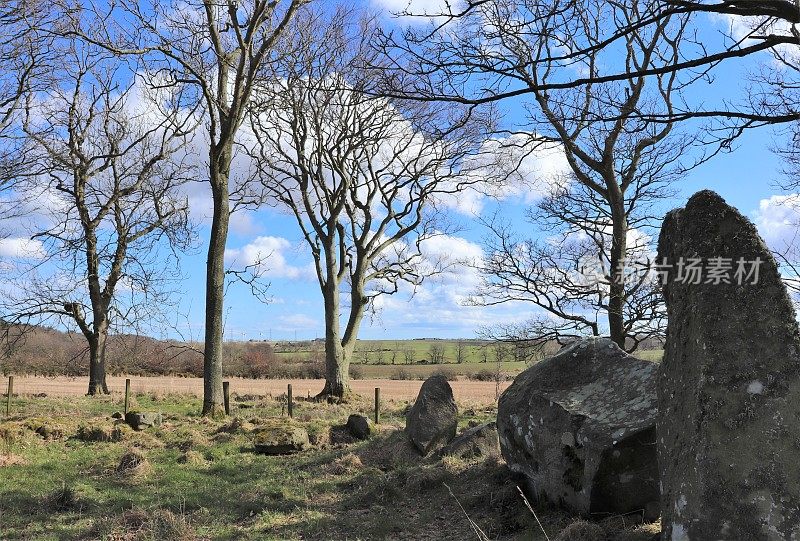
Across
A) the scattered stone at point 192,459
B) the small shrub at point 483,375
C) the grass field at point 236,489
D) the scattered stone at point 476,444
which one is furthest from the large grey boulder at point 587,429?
the small shrub at point 483,375

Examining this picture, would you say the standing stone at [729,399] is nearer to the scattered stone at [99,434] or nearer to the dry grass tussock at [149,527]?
the dry grass tussock at [149,527]

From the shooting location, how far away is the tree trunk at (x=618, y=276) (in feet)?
40.7

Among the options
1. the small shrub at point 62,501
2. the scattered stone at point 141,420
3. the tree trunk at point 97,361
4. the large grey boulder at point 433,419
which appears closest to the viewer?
the small shrub at point 62,501

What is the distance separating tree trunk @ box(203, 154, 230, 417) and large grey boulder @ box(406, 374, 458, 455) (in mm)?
6399

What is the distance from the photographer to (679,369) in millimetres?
4086

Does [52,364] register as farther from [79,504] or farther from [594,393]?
[594,393]

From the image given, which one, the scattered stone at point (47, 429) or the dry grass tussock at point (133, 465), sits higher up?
the scattered stone at point (47, 429)

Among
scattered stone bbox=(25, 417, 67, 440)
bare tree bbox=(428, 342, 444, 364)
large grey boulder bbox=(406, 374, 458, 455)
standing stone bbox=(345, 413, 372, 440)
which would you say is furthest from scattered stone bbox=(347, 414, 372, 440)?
bare tree bbox=(428, 342, 444, 364)

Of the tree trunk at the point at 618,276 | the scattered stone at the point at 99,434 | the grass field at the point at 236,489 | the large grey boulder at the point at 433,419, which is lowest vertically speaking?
the grass field at the point at 236,489

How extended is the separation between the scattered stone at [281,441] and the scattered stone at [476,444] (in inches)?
114

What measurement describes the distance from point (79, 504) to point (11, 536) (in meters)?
1.14

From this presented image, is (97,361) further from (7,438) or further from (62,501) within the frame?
(62,501)

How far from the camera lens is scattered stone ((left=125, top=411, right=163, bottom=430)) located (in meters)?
12.8

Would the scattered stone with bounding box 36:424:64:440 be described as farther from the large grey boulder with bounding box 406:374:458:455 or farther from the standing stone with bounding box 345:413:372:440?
the large grey boulder with bounding box 406:374:458:455
